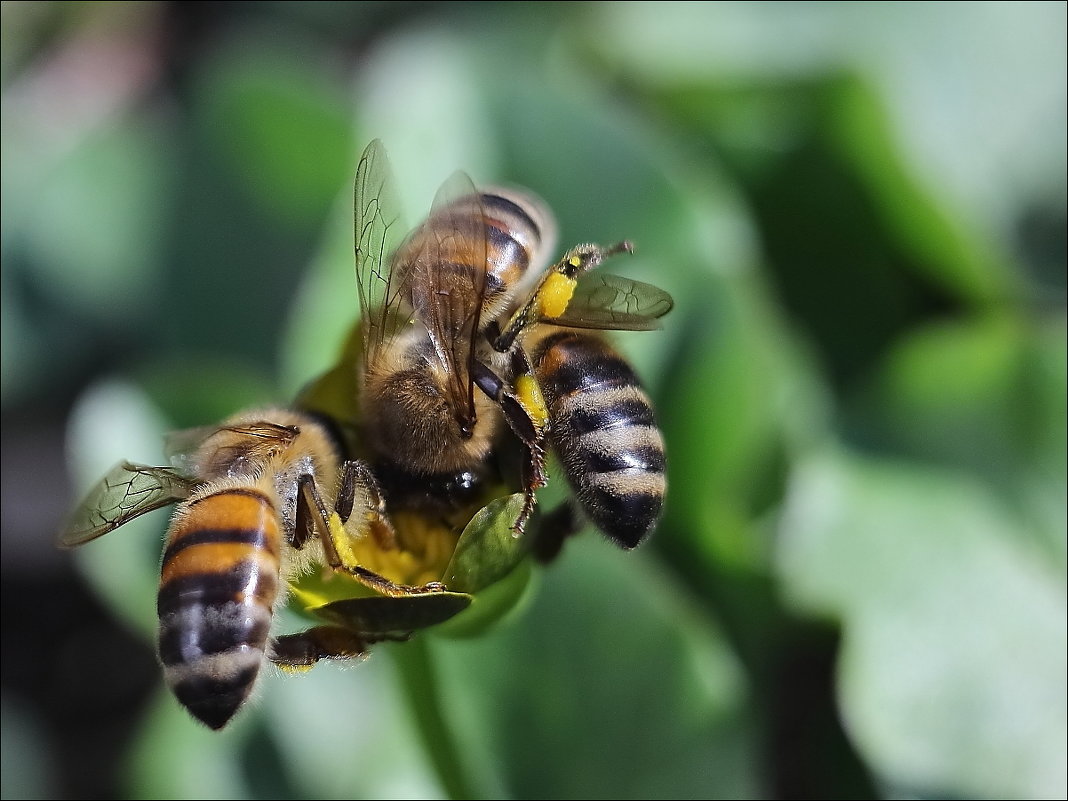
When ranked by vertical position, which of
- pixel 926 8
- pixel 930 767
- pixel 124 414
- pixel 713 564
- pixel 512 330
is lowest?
pixel 930 767

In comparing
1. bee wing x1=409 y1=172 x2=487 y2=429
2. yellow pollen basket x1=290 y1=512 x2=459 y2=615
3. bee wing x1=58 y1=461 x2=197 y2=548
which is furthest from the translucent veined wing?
bee wing x1=58 y1=461 x2=197 y2=548

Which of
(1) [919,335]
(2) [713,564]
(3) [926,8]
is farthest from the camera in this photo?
(3) [926,8]

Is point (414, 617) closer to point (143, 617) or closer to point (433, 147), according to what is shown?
point (143, 617)

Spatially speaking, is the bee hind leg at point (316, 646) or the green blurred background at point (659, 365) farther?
the green blurred background at point (659, 365)

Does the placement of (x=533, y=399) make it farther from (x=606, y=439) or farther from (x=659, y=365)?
(x=659, y=365)

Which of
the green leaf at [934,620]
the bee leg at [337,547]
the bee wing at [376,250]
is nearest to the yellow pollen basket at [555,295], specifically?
the bee wing at [376,250]

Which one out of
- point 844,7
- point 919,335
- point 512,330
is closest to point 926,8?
point 844,7

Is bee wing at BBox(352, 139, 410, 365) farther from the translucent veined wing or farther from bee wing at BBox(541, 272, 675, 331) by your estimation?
bee wing at BBox(541, 272, 675, 331)

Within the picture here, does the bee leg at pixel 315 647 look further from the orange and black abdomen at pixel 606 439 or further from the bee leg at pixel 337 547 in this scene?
the orange and black abdomen at pixel 606 439
